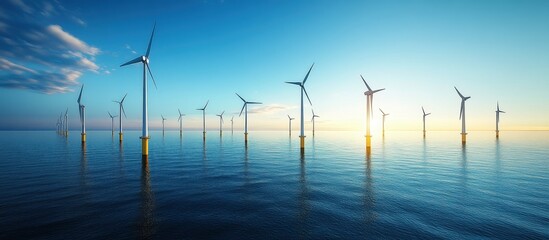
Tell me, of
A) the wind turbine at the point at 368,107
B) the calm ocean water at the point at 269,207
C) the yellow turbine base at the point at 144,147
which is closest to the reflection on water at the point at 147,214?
the calm ocean water at the point at 269,207

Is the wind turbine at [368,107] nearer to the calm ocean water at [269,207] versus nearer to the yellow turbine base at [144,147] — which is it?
the calm ocean water at [269,207]

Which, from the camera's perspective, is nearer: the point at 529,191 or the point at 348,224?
the point at 348,224

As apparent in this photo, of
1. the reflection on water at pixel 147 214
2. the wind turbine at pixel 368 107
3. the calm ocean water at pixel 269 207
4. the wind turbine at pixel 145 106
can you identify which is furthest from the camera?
the wind turbine at pixel 368 107

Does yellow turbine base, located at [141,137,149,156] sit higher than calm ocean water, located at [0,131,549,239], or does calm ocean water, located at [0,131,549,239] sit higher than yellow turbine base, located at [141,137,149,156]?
yellow turbine base, located at [141,137,149,156]

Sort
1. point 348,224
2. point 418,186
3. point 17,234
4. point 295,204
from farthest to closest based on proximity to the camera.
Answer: point 418,186
point 295,204
point 348,224
point 17,234

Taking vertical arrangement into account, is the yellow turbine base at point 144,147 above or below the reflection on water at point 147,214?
above

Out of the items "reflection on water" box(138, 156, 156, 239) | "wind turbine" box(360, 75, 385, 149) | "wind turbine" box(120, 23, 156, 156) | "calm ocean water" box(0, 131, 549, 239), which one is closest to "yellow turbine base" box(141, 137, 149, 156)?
"wind turbine" box(120, 23, 156, 156)

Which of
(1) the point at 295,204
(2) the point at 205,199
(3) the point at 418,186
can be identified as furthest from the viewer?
(3) the point at 418,186

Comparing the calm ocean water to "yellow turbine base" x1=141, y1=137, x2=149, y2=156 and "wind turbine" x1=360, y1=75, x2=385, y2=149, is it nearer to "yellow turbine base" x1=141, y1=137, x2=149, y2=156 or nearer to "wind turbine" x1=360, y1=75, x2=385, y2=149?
"yellow turbine base" x1=141, y1=137, x2=149, y2=156

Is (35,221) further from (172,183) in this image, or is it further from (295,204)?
(295,204)

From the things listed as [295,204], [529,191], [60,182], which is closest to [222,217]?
[295,204]
